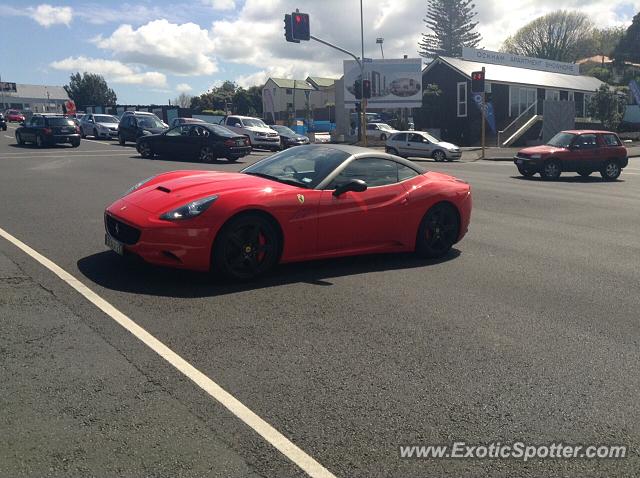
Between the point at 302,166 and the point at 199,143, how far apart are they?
16.7 m

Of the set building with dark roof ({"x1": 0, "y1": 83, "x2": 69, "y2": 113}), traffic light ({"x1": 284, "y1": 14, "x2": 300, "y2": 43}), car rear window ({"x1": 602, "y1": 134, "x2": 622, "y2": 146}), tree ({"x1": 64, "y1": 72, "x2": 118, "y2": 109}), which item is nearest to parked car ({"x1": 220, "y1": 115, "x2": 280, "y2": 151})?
traffic light ({"x1": 284, "y1": 14, "x2": 300, "y2": 43})

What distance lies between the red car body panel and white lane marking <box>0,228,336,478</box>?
0.67 m

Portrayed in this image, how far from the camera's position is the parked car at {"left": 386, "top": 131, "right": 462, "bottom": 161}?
29203mm

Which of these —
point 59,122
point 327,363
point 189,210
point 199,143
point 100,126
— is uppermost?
point 100,126

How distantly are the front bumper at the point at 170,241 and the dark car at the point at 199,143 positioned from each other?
17.0m

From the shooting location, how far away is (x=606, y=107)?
142 ft

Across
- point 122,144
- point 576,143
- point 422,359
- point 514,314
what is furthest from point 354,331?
point 122,144

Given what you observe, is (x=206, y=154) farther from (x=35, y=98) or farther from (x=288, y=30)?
(x=35, y=98)

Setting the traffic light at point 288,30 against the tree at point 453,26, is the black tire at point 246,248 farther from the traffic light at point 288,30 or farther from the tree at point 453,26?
the tree at point 453,26

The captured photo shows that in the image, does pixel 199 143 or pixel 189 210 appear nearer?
pixel 189 210

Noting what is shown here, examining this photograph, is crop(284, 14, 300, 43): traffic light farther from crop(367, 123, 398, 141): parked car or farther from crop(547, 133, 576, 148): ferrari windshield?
crop(367, 123, 398, 141): parked car

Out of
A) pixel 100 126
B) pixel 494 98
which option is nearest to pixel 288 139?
pixel 100 126

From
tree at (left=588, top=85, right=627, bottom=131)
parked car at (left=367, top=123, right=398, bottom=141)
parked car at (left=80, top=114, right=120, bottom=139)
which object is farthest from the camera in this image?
parked car at (left=367, top=123, right=398, bottom=141)

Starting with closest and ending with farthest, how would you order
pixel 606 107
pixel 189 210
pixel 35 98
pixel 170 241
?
pixel 170 241
pixel 189 210
pixel 606 107
pixel 35 98
